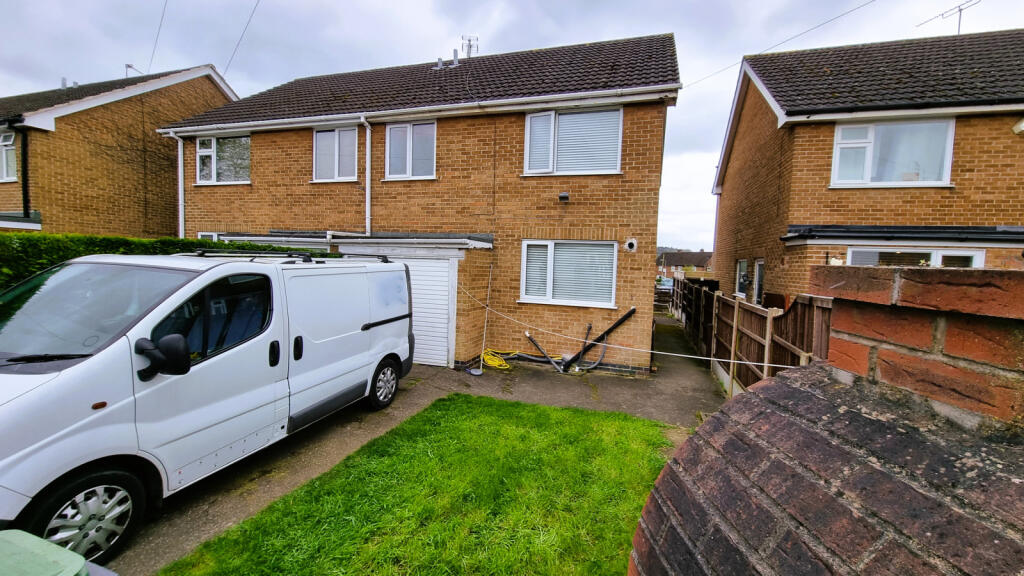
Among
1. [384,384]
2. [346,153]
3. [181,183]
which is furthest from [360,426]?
[181,183]

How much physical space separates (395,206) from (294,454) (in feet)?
21.1

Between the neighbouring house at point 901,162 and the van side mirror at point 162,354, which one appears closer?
the van side mirror at point 162,354

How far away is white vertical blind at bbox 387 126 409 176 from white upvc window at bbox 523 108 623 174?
9.79 feet

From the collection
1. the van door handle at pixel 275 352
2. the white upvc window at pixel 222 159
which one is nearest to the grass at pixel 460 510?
the van door handle at pixel 275 352

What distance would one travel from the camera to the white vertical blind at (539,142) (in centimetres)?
845

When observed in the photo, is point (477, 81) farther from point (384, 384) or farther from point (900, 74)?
point (900, 74)

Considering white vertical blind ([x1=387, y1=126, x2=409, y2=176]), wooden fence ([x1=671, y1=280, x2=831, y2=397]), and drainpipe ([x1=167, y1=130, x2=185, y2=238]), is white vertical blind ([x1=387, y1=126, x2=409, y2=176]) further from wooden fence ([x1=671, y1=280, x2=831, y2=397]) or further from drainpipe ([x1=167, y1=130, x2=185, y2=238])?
wooden fence ([x1=671, y1=280, x2=831, y2=397])

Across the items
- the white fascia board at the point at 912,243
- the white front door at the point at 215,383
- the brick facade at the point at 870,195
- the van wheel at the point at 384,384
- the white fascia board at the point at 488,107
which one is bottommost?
the van wheel at the point at 384,384

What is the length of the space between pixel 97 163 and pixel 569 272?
14.2 metres

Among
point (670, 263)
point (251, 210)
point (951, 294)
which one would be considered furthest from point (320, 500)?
point (670, 263)

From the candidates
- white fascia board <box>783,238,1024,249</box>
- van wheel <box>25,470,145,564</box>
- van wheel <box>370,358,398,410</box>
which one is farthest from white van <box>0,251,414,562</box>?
white fascia board <box>783,238,1024,249</box>

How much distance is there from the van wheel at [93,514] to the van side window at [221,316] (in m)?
0.90

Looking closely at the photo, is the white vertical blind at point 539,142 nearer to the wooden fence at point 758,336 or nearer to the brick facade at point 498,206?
the brick facade at point 498,206

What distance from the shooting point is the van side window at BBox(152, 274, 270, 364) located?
3125mm
